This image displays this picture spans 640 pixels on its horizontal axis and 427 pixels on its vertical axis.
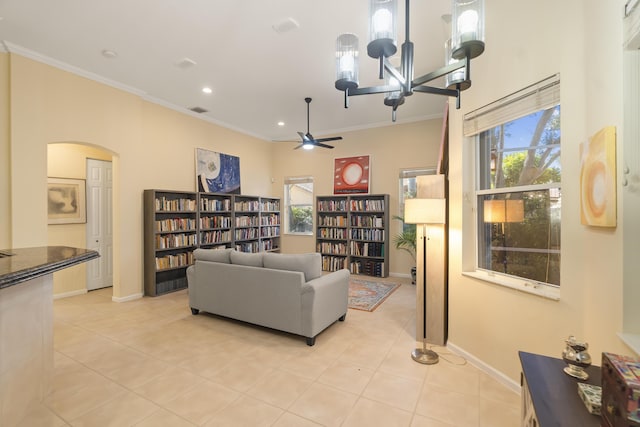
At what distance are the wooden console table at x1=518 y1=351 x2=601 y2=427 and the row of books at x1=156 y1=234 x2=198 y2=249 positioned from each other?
4.94 metres

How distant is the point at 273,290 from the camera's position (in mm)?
3064

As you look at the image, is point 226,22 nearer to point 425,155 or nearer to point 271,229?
point 425,155

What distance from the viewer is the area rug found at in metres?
4.20

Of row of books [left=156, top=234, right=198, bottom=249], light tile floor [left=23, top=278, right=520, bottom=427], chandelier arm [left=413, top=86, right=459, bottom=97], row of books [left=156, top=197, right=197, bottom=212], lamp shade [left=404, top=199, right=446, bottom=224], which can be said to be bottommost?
light tile floor [left=23, top=278, right=520, bottom=427]

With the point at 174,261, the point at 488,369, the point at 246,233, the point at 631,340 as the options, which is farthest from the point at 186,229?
the point at 631,340

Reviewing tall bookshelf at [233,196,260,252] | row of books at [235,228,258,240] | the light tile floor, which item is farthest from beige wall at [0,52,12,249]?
row of books at [235,228,258,240]

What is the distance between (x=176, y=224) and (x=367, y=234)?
12.4ft

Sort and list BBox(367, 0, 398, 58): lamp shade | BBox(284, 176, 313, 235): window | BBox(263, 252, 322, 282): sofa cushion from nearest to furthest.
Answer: BBox(367, 0, 398, 58): lamp shade, BBox(263, 252, 322, 282): sofa cushion, BBox(284, 176, 313, 235): window

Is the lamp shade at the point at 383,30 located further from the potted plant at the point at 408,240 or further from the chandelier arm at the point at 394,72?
the potted plant at the point at 408,240

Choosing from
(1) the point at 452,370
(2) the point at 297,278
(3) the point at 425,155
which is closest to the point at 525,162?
(1) the point at 452,370

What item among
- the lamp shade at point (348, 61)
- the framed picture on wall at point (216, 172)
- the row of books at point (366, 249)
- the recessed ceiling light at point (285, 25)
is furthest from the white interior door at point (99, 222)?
the lamp shade at point (348, 61)

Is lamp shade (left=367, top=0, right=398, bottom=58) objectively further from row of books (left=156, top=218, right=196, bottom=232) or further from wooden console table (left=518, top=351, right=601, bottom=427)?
row of books (left=156, top=218, right=196, bottom=232)

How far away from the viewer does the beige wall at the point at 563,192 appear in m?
1.52

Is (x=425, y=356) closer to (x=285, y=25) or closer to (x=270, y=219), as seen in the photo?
(x=285, y=25)
